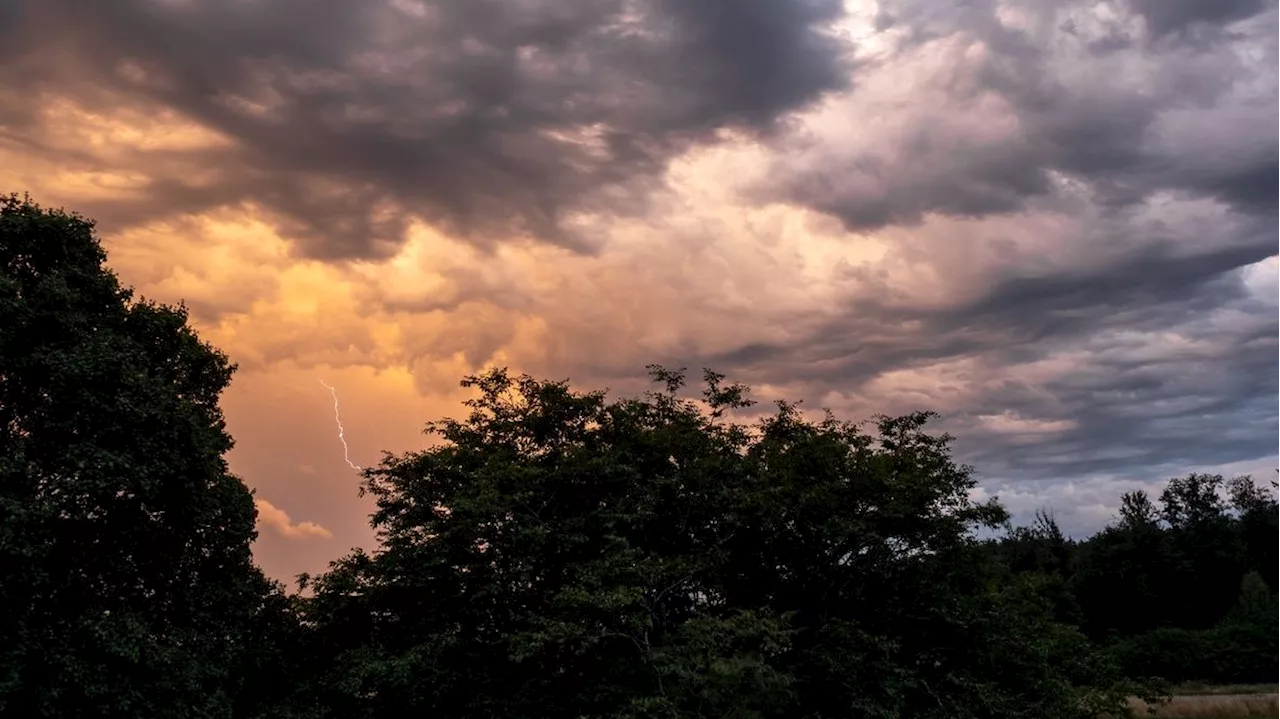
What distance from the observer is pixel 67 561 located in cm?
2567

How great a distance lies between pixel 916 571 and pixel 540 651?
13.7m

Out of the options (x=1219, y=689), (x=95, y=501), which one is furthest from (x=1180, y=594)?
(x=95, y=501)

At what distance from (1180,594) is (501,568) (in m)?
80.0

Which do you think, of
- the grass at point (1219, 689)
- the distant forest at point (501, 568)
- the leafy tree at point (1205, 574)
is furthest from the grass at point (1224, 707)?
the leafy tree at point (1205, 574)

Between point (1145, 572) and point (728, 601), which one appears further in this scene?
point (1145, 572)

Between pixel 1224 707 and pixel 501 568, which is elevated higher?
pixel 501 568

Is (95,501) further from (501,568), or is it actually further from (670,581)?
(670,581)

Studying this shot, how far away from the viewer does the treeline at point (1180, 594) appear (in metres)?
63.7

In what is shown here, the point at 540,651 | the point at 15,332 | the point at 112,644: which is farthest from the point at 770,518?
the point at 15,332

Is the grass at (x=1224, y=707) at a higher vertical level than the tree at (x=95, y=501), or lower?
lower

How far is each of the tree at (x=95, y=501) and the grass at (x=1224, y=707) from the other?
41052 millimetres

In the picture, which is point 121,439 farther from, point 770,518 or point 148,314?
point 770,518

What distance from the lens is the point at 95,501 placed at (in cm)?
2569

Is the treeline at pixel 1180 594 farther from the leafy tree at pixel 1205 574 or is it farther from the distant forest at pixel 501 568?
the distant forest at pixel 501 568
